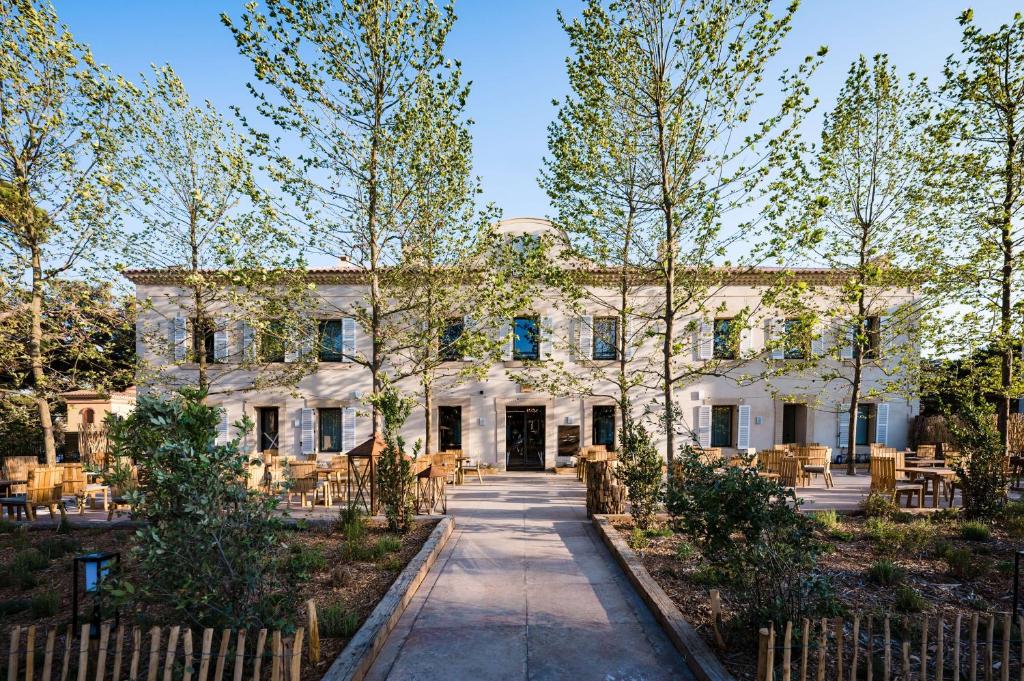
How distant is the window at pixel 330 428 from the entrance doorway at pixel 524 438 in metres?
6.05

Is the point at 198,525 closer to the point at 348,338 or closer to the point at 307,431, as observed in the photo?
the point at 348,338

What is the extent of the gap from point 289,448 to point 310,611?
1540 cm

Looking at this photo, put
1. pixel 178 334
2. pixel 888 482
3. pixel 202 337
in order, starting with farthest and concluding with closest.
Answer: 1. pixel 178 334
2. pixel 202 337
3. pixel 888 482

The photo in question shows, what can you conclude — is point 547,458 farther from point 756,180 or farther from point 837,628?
point 837,628

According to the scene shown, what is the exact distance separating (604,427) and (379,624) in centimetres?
1464

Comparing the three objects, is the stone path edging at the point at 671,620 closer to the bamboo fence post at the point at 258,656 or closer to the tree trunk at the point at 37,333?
the bamboo fence post at the point at 258,656

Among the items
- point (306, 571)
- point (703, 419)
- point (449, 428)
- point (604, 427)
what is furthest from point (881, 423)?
point (306, 571)

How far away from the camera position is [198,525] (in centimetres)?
364

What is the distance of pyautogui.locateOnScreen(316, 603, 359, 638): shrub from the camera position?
15.2 feet

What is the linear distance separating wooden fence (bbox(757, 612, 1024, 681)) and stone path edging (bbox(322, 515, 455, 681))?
116 inches

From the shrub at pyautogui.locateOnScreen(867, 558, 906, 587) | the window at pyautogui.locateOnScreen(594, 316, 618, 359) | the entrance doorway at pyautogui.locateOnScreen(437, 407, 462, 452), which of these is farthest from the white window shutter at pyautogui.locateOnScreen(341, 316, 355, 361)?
the shrub at pyautogui.locateOnScreen(867, 558, 906, 587)

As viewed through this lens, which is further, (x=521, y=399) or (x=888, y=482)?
(x=521, y=399)

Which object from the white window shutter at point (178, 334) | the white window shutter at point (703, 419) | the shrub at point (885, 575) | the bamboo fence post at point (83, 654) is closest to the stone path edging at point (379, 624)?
the bamboo fence post at point (83, 654)

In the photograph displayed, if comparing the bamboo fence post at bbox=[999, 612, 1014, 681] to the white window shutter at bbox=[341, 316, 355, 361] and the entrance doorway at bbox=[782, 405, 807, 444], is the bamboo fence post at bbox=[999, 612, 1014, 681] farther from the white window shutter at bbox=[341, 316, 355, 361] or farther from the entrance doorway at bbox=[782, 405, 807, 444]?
the white window shutter at bbox=[341, 316, 355, 361]
